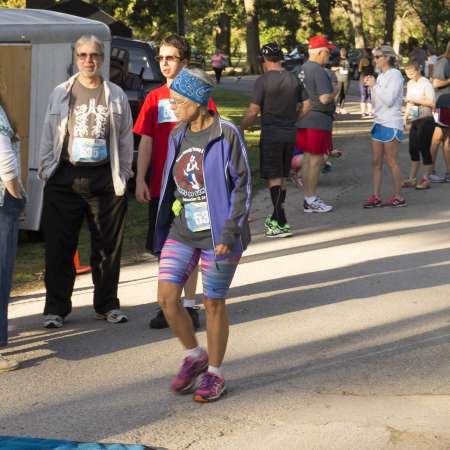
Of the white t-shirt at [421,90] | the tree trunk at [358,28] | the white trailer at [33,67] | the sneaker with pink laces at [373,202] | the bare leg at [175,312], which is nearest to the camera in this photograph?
the bare leg at [175,312]

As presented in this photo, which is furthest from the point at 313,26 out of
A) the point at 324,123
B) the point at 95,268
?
the point at 95,268

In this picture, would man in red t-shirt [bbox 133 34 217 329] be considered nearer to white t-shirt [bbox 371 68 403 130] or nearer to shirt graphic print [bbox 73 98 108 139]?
shirt graphic print [bbox 73 98 108 139]

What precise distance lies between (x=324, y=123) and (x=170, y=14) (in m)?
29.7

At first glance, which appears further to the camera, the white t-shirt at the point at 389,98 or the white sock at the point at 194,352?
the white t-shirt at the point at 389,98

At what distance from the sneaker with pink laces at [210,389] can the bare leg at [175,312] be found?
0.22m

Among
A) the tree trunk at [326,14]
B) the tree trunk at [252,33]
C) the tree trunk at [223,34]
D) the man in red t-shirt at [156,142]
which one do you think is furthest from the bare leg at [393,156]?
the tree trunk at [223,34]

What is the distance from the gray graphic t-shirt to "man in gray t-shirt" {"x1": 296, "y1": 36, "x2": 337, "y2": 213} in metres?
6.77

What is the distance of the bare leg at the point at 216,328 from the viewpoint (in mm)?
6023

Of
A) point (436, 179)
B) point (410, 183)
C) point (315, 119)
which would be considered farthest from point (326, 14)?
point (315, 119)

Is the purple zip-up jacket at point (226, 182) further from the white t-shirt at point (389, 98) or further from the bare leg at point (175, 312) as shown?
the white t-shirt at point (389, 98)

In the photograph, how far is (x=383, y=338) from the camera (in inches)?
290

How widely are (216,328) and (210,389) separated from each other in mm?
316

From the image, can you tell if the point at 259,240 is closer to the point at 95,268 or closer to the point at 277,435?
the point at 95,268

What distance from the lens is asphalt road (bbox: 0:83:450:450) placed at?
5543mm
